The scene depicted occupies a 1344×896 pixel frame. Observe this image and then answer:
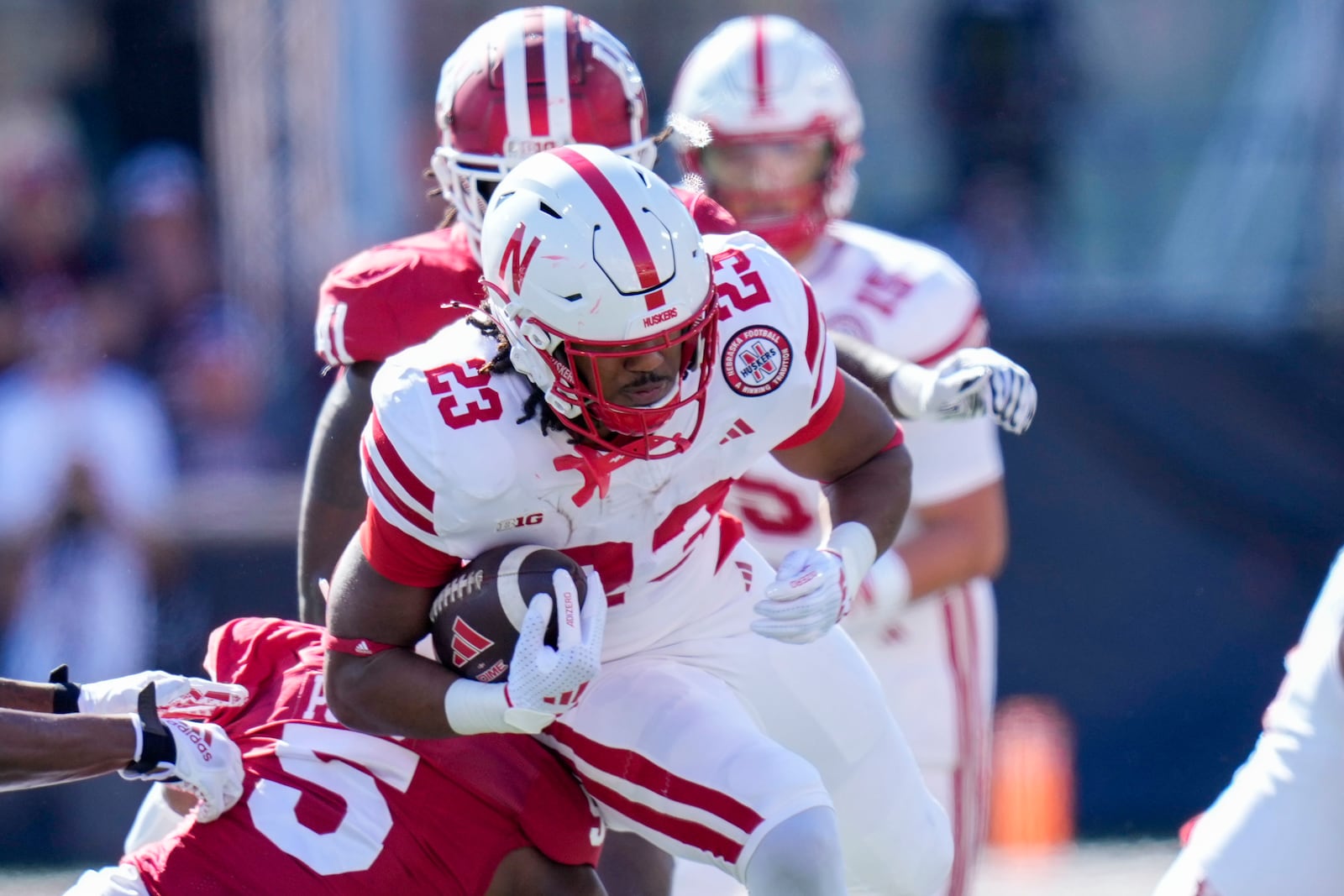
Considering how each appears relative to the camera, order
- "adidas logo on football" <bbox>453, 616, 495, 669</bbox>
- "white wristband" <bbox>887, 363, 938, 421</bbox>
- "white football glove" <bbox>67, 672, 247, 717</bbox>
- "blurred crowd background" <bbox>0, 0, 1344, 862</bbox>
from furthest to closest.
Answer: "blurred crowd background" <bbox>0, 0, 1344, 862</bbox>, "white wristband" <bbox>887, 363, 938, 421</bbox>, "white football glove" <bbox>67, 672, 247, 717</bbox>, "adidas logo on football" <bbox>453, 616, 495, 669</bbox>

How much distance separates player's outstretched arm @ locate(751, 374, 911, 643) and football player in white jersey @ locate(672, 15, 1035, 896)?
2.32 ft

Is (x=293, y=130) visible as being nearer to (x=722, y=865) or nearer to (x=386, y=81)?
(x=386, y=81)

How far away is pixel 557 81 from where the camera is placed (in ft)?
10.5

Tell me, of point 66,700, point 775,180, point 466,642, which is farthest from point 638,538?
point 775,180

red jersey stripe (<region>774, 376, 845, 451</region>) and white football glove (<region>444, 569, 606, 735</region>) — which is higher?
red jersey stripe (<region>774, 376, 845, 451</region>)

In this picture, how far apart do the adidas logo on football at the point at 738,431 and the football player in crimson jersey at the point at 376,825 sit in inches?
22.2

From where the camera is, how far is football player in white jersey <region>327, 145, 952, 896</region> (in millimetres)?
2541

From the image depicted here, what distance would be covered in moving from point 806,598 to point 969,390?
0.75 meters

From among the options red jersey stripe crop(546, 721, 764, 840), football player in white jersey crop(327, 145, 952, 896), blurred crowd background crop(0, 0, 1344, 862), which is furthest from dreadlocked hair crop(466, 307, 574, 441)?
blurred crowd background crop(0, 0, 1344, 862)

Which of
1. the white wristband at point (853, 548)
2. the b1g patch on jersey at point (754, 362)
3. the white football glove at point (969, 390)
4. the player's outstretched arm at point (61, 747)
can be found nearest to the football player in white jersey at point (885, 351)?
the white football glove at point (969, 390)

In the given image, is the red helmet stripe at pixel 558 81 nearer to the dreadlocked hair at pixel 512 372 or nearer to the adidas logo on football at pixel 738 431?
the dreadlocked hair at pixel 512 372

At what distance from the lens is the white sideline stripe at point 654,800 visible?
2.58 meters

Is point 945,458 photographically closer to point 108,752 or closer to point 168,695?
point 168,695

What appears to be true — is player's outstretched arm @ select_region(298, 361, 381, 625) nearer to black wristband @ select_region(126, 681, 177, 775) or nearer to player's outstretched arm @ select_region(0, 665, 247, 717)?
player's outstretched arm @ select_region(0, 665, 247, 717)
